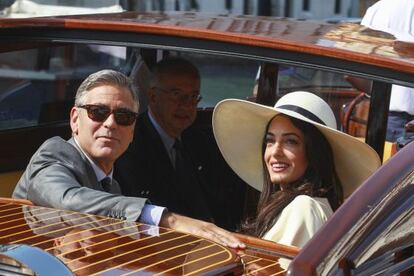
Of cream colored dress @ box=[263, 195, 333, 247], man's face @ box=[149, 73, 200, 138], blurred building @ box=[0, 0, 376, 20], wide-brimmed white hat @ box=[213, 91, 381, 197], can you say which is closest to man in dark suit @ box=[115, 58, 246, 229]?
man's face @ box=[149, 73, 200, 138]

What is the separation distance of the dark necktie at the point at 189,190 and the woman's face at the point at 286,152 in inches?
17.0

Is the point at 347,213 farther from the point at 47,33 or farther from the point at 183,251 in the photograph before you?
the point at 47,33

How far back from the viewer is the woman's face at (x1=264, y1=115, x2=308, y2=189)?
10.1ft

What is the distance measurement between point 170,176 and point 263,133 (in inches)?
18.9

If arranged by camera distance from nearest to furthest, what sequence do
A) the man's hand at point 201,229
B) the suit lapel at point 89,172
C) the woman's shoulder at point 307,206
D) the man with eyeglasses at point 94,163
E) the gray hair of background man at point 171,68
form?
the man's hand at point 201,229 < the man with eyeglasses at point 94,163 < the woman's shoulder at point 307,206 < the suit lapel at point 89,172 < the gray hair of background man at point 171,68

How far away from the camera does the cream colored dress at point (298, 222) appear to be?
2.75 m

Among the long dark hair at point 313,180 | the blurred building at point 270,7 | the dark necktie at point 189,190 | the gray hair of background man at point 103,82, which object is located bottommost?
the blurred building at point 270,7

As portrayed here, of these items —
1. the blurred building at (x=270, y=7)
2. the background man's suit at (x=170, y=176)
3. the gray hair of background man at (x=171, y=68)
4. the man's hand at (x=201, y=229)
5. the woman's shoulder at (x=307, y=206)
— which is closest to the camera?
the man's hand at (x=201, y=229)

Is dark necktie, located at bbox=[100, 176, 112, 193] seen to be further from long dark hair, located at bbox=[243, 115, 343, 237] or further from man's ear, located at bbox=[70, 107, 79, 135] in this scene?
long dark hair, located at bbox=[243, 115, 343, 237]

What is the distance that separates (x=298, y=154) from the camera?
121 inches

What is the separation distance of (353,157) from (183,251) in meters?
0.84

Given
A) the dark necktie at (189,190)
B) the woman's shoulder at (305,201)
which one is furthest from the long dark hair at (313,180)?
the dark necktie at (189,190)

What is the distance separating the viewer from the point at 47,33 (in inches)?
130

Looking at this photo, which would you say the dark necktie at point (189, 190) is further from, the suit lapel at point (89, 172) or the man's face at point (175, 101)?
the suit lapel at point (89, 172)
